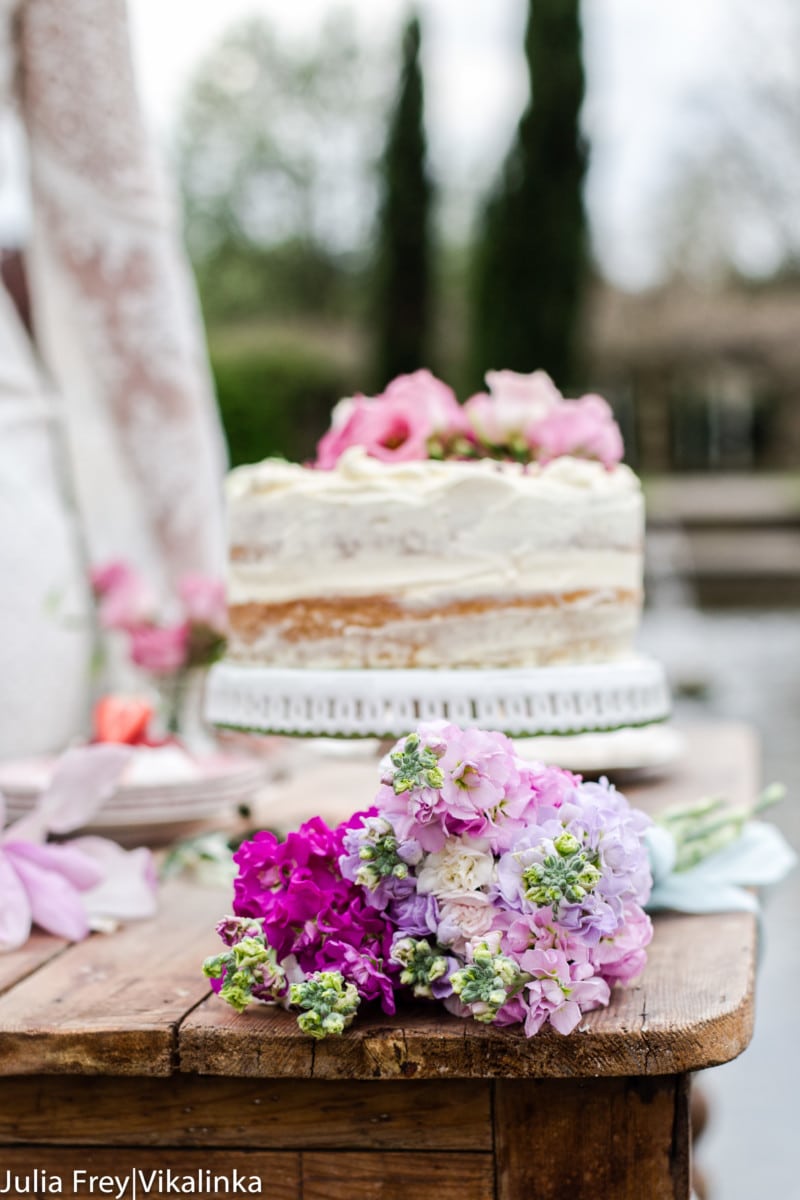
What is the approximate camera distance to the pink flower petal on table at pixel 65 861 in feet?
4.05

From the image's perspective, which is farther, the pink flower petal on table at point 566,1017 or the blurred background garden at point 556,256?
the blurred background garden at point 556,256

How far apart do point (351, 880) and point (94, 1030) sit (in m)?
0.22

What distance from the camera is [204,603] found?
196 centimetres

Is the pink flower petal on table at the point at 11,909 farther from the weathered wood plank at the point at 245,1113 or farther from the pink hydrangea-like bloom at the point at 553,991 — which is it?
the pink hydrangea-like bloom at the point at 553,991

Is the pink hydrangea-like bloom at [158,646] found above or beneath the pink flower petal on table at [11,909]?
beneath

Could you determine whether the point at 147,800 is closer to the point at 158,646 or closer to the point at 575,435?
the point at 158,646

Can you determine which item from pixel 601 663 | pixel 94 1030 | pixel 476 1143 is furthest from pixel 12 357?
pixel 476 1143

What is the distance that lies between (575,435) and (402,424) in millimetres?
190

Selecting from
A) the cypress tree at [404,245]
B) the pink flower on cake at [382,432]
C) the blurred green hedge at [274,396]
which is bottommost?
the blurred green hedge at [274,396]

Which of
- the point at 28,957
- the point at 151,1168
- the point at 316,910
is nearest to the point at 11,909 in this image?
the point at 28,957

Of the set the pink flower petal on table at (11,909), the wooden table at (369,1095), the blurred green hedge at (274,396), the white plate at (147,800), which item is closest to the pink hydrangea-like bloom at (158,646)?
the white plate at (147,800)

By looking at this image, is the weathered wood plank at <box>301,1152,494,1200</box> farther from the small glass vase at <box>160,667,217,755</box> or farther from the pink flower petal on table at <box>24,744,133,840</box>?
the small glass vase at <box>160,667,217,755</box>

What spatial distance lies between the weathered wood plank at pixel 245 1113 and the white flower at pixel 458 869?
165mm

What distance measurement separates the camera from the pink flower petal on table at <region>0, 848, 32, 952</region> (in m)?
1.20
